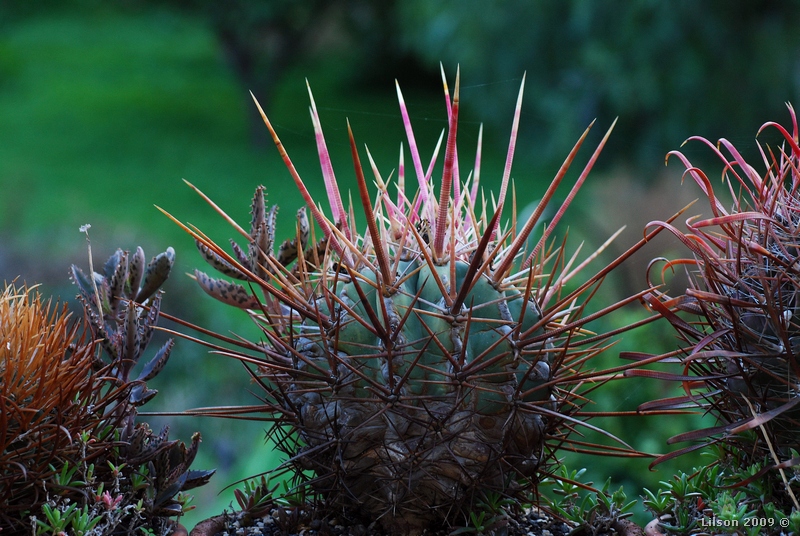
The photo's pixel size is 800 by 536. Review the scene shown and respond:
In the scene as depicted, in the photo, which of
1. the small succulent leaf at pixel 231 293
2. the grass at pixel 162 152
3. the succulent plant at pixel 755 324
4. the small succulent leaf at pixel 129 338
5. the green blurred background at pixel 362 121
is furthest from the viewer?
the grass at pixel 162 152

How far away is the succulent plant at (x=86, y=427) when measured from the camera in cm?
91

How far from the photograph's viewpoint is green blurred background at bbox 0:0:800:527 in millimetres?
3537

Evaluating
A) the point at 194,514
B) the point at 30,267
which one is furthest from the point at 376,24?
the point at 194,514

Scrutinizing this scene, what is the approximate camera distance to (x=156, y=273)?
1.14 m

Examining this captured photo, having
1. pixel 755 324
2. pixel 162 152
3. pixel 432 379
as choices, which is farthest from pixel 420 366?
pixel 162 152

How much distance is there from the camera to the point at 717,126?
4223 mm

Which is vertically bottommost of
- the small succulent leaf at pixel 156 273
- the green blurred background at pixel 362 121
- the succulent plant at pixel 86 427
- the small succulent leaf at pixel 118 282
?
the succulent plant at pixel 86 427

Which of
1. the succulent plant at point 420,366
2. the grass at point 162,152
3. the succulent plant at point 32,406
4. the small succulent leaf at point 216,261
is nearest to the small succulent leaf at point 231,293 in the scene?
the small succulent leaf at point 216,261

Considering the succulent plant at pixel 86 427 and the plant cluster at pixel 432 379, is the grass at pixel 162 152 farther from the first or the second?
the succulent plant at pixel 86 427

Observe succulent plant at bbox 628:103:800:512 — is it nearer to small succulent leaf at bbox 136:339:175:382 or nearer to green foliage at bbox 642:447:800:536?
green foliage at bbox 642:447:800:536

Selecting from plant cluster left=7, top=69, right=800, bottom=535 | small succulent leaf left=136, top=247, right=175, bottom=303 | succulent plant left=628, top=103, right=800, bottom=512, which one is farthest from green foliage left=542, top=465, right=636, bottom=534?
small succulent leaf left=136, top=247, right=175, bottom=303

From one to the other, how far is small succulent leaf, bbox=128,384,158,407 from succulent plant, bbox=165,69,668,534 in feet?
0.40

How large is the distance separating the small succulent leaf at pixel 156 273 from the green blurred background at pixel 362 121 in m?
0.56

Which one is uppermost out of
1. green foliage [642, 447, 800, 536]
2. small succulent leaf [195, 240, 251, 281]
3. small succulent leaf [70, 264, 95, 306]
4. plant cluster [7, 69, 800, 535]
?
small succulent leaf [70, 264, 95, 306]
